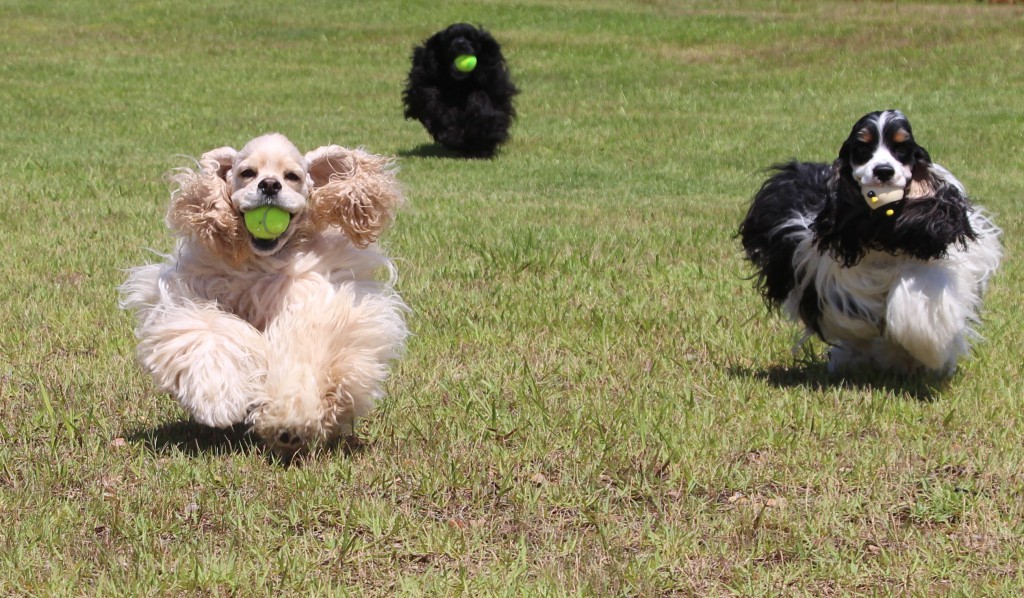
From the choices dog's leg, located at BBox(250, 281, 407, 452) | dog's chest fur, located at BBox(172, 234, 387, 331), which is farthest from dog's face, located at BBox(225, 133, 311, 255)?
dog's leg, located at BBox(250, 281, 407, 452)

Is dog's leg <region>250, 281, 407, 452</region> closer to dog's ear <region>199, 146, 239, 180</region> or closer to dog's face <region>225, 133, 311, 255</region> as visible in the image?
dog's face <region>225, 133, 311, 255</region>

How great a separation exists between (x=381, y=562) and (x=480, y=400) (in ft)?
5.92

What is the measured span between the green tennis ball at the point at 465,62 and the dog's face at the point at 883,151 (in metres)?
11.3

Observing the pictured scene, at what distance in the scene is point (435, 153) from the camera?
56.9ft

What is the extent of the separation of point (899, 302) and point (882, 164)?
0.66m

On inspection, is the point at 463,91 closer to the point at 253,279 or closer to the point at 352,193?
the point at 352,193

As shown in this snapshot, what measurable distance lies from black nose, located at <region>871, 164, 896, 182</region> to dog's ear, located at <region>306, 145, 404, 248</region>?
2.09 metres

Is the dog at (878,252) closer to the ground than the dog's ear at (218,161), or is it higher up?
closer to the ground

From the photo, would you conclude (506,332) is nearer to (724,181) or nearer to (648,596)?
(648,596)

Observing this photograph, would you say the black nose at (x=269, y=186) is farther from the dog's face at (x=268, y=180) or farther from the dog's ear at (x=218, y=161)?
the dog's ear at (x=218, y=161)

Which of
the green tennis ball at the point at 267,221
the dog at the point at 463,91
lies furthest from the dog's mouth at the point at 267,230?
the dog at the point at 463,91

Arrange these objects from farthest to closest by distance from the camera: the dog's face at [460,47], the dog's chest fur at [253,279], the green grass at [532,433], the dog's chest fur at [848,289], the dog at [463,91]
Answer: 1. the dog's face at [460,47]
2. the dog at [463,91]
3. the dog's chest fur at [848,289]
4. the dog's chest fur at [253,279]
5. the green grass at [532,433]

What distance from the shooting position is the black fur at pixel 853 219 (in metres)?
5.89

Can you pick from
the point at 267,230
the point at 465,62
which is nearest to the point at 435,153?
the point at 465,62
